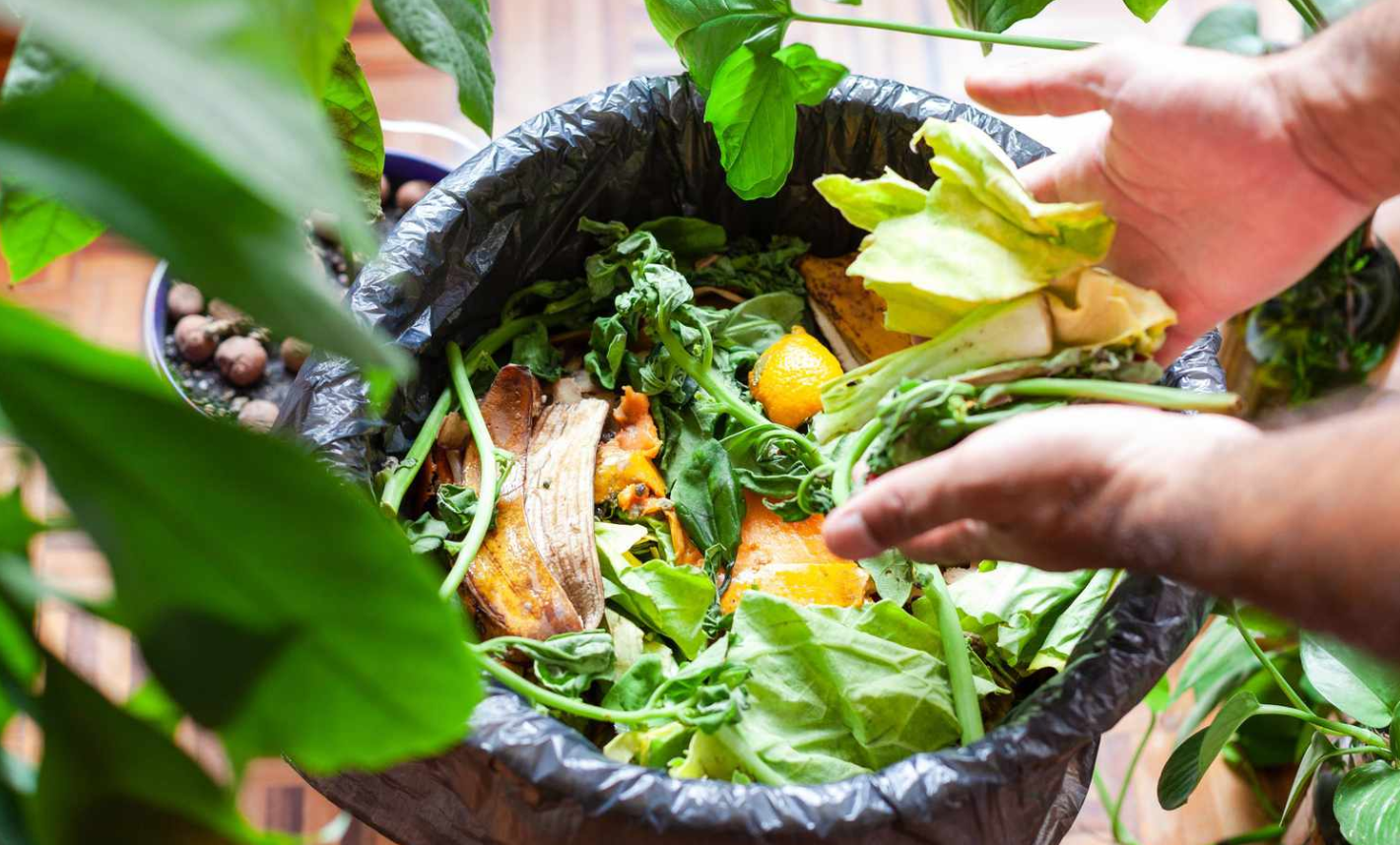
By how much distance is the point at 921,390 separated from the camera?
2.10 feet

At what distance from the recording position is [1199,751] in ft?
2.66

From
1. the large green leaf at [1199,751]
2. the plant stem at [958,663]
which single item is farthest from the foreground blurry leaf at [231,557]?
the large green leaf at [1199,751]

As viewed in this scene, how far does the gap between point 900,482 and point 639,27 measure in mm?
1066

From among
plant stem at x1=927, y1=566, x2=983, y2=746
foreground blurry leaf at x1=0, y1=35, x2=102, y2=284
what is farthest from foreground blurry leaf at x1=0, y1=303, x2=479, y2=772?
plant stem at x1=927, y1=566, x2=983, y2=746

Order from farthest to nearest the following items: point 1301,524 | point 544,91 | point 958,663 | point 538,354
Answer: point 544,91
point 538,354
point 958,663
point 1301,524

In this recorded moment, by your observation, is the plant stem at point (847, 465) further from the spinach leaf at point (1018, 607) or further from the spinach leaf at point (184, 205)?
the spinach leaf at point (184, 205)

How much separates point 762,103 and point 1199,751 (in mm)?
574

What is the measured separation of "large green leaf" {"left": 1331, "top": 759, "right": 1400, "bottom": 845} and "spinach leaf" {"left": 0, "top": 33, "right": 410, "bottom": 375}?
76 centimetres

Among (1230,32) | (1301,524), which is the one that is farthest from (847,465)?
(1230,32)

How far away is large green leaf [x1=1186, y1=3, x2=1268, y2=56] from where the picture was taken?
3.54 ft

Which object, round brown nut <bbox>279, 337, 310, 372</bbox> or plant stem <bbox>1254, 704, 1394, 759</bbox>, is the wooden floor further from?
plant stem <bbox>1254, 704, 1394, 759</bbox>

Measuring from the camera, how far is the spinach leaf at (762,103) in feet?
2.80

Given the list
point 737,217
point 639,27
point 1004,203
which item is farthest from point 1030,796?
point 639,27

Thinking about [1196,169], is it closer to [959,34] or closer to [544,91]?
[959,34]
